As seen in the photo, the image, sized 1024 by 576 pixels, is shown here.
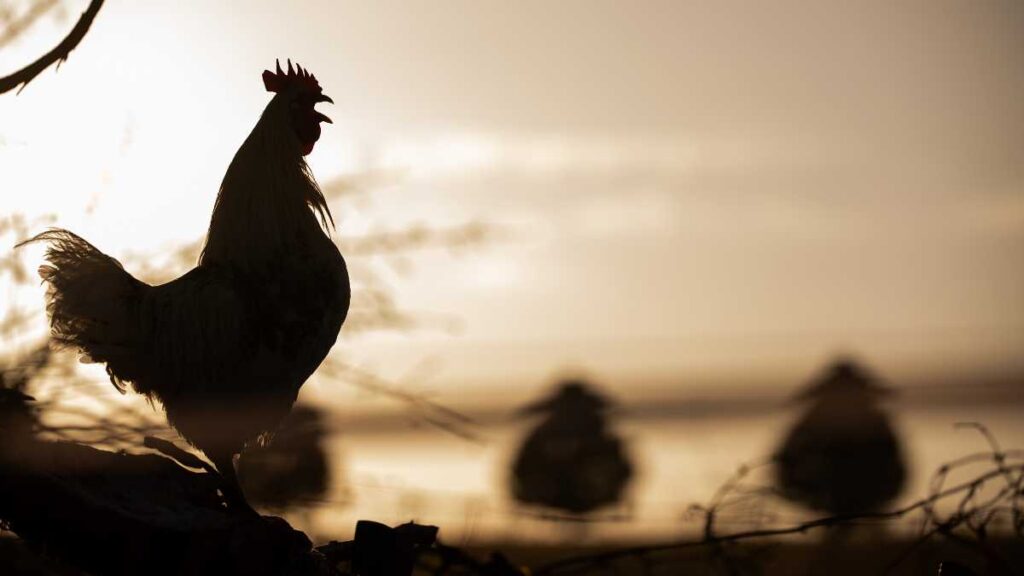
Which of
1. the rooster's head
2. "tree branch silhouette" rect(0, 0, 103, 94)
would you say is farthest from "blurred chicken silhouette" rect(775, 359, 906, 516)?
"tree branch silhouette" rect(0, 0, 103, 94)

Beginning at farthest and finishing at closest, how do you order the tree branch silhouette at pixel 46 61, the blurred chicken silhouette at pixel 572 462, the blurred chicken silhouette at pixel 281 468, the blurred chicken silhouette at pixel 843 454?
the blurred chicken silhouette at pixel 572 462
the blurred chicken silhouette at pixel 843 454
the blurred chicken silhouette at pixel 281 468
the tree branch silhouette at pixel 46 61

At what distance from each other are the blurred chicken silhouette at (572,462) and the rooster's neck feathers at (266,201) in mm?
11368

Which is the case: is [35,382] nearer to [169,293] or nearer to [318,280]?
[169,293]

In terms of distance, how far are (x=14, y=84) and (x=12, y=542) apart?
222cm

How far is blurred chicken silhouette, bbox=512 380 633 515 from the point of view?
18.1m

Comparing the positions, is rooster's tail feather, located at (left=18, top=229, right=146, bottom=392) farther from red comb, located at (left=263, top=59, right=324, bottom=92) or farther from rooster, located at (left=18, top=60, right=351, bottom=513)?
red comb, located at (left=263, top=59, right=324, bottom=92)

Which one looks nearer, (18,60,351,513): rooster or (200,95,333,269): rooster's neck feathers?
(18,60,351,513): rooster

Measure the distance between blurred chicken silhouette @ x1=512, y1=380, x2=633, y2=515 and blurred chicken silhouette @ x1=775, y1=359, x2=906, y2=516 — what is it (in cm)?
322

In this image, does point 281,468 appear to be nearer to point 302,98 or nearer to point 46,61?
point 302,98

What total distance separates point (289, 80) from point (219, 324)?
1690 mm

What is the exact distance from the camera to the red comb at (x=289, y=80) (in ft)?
Result: 21.9

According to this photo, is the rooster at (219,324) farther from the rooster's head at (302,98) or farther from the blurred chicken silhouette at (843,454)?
the blurred chicken silhouette at (843,454)

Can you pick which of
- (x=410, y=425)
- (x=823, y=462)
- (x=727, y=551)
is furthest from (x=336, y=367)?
(x=823, y=462)

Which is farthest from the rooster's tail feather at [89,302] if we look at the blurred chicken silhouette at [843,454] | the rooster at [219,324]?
the blurred chicken silhouette at [843,454]
